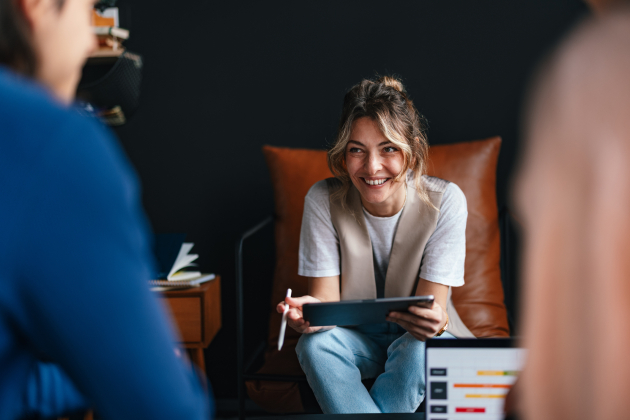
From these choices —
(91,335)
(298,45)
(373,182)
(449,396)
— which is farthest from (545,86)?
(298,45)

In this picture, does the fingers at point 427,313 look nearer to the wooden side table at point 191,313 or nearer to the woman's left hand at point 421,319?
the woman's left hand at point 421,319

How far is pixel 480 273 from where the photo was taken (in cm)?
193

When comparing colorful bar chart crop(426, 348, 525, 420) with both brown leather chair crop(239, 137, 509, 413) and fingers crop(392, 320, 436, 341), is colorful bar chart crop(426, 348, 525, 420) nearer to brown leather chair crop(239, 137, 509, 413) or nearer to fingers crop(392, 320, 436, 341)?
fingers crop(392, 320, 436, 341)

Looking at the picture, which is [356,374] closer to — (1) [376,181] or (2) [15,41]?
(1) [376,181]

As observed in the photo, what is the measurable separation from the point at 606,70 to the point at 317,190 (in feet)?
4.33

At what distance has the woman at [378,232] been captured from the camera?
153cm

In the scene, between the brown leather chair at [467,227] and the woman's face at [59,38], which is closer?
the woman's face at [59,38]

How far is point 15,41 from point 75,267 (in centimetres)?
25

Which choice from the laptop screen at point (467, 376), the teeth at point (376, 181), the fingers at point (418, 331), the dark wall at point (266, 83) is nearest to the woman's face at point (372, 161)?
the teeth at point (376, 181)

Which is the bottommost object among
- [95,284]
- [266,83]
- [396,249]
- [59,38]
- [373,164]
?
[396,249]

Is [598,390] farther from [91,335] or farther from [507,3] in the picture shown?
→ [507,3]

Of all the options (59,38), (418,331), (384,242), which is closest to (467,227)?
(384,242)

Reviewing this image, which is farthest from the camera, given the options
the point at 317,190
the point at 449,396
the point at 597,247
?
the point at 317,190

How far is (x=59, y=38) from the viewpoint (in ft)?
1.77
